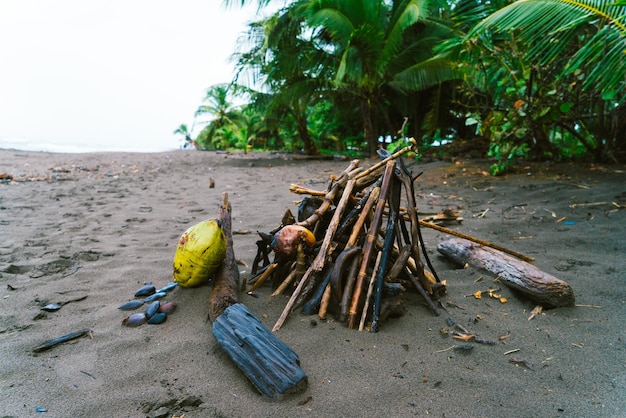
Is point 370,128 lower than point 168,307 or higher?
higher

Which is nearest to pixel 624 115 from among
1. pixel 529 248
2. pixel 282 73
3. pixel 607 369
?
pixel 529 248

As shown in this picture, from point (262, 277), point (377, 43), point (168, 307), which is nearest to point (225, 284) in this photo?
point (262, 277)

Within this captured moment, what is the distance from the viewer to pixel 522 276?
2.12 metres

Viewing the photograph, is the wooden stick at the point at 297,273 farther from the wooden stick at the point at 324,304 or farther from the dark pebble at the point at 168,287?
the dark pebble at the point at 168,287

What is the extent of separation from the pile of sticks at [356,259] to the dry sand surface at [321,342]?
97 millimetres

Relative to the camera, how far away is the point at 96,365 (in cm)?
165

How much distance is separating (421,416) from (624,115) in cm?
610

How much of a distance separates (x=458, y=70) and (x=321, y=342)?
21.2 ft

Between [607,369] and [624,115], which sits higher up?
[624,115]

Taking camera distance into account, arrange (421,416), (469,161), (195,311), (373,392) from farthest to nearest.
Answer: (469,161), (195,311), (373,392), (421,416)

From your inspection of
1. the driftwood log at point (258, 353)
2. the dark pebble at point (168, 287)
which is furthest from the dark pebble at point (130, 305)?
the driftwood log at point (258, 353)

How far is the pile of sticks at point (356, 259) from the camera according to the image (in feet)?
5.99

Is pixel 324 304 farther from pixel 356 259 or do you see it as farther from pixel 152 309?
pixel 152 309

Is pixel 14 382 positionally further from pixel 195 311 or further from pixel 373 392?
pixel 373 392
